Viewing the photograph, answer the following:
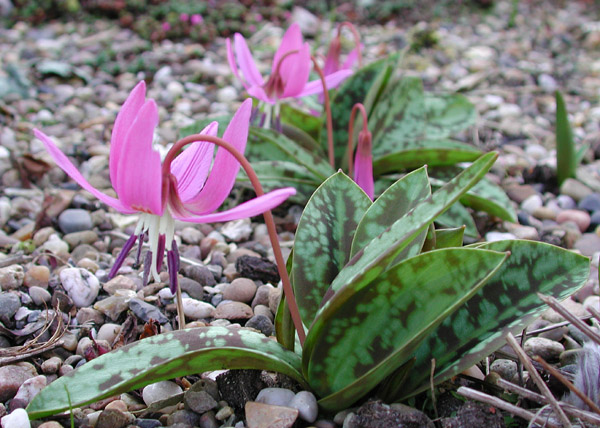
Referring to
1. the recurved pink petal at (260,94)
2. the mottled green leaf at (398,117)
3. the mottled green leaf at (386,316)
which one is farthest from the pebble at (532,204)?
the mottled green leaf at (386,316)

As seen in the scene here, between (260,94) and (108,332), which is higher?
(260,94)

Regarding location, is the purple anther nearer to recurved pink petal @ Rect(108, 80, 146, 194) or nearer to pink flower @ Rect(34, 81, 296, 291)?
pink flower @ Rect(34, 81, 296, 291)

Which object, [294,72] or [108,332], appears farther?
[294,72]

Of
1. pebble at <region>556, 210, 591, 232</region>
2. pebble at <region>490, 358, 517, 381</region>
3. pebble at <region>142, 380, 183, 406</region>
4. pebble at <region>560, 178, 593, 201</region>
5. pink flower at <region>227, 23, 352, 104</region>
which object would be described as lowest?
pebble at <region>556, 210, 591, 232</region>

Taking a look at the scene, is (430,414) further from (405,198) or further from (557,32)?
(557,32)

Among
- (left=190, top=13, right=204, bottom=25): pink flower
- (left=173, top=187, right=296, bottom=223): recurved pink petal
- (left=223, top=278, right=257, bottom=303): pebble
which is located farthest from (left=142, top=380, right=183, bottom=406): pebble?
(left=190, top=13, right=204, bottom=25): pink flower

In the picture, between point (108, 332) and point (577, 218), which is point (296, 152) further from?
point (577, 218)

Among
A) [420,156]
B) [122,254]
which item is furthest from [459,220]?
[122,254]
